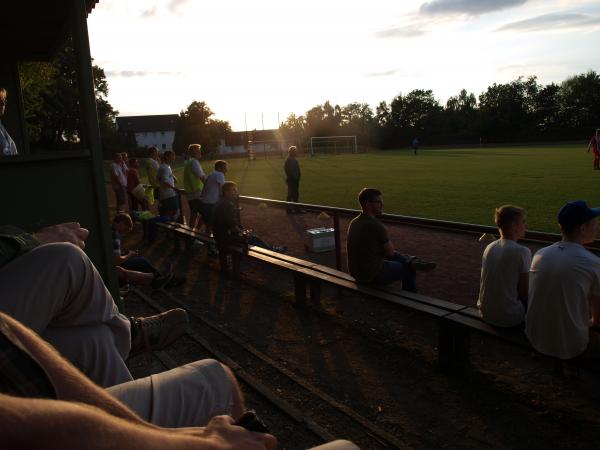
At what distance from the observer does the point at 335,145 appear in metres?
64.8

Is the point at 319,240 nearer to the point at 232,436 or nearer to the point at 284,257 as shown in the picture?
the point at 284,257

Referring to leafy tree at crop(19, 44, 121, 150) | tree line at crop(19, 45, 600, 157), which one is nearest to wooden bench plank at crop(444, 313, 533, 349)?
leafy tree at crop(19, 44, 121, 150)

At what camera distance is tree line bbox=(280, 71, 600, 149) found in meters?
66.6

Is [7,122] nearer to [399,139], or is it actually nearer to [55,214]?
[55,214]

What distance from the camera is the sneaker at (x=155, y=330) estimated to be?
298 cm

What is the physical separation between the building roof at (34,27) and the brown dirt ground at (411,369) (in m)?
3.40

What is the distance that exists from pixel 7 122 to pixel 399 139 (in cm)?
7150

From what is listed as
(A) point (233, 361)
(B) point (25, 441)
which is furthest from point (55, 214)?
(B) point (25, 441)

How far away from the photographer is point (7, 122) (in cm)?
706

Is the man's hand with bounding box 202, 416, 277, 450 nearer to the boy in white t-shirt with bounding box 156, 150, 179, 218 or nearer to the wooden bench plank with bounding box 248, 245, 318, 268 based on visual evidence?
the wooden bench plank with bounding box 248, 245, 318, 268

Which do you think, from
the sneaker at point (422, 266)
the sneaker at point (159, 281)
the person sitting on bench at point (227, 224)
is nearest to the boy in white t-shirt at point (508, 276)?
the sneaker at point (422, 266)

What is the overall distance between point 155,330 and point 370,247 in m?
2.55

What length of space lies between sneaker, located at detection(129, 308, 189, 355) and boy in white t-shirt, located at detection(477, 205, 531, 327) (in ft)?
7.32

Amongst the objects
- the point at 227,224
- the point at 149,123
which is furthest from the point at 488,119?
the point at 227,224
